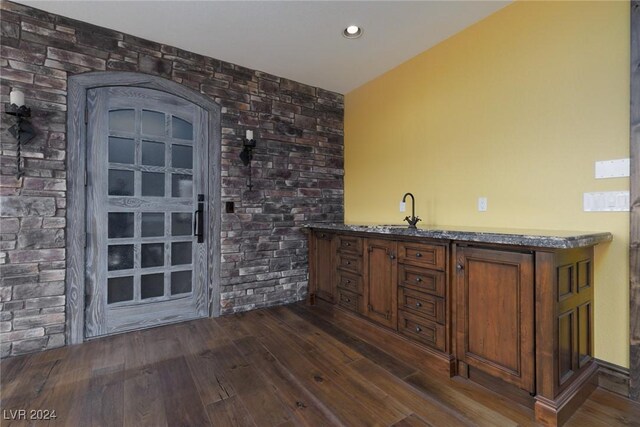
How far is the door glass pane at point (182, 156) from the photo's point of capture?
3.00 meters

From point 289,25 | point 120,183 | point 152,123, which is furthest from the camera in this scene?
point 152,123

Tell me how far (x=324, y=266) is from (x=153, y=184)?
1.92 meters

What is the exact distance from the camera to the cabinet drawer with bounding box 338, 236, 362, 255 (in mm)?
2801

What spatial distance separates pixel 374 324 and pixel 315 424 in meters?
1.16

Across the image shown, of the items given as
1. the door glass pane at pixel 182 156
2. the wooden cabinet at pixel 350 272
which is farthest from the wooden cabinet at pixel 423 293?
the door glass pane at pixel 182 156

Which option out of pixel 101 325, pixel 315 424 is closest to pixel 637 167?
pixel 315 424

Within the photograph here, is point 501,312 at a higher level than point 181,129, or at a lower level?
lower

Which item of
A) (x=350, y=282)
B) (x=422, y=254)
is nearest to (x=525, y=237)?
(x=422, y=254)

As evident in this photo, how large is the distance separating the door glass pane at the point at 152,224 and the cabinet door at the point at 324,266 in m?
1.61

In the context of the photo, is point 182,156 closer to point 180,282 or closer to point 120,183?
point 120,183

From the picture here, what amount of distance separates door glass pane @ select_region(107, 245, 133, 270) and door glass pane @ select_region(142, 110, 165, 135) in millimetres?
1106

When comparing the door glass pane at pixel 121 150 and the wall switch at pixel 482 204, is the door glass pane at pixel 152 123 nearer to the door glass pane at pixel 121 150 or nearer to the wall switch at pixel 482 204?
the door glass pane at pixel 121 150

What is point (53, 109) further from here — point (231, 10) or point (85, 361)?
point (85, 361)

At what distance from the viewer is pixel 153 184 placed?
2891 mm
